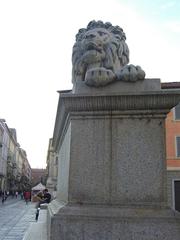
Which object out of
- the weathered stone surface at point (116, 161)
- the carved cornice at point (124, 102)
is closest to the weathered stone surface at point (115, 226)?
the weathered stone surface at point (116, 161)

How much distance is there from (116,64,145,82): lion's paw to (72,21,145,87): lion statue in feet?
0.07

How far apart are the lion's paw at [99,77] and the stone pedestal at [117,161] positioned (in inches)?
2.6

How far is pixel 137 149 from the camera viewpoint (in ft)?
10.3

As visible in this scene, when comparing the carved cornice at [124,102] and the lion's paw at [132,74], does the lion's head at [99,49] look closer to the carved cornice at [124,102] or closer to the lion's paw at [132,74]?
the lion's paw at [132,74]

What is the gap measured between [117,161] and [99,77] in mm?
879

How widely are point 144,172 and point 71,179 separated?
715 millimetres

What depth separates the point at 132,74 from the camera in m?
3.27

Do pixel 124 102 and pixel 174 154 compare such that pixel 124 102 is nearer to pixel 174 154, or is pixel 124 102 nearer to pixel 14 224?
pixel 14 224

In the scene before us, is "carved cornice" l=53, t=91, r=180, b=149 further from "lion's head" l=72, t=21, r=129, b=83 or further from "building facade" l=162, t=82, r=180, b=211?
"building facade" l=162, t=82, r=180, b=211

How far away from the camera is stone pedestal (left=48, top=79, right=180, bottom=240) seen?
2.84 m

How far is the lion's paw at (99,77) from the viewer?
3287 millimetres

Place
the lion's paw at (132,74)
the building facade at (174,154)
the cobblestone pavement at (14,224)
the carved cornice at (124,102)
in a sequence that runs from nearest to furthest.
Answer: the carved cornice at (124,102) < the lion's paw at (132,74) < the cobblestone pavement at (14,224) < the building facade at (174,154)

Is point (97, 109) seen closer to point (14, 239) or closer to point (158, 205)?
point (158, 205)

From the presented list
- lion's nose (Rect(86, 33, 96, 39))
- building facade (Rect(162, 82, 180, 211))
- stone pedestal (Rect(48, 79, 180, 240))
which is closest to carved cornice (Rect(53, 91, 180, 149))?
stone pedestal (Rect(48, 79, 180, 240))
